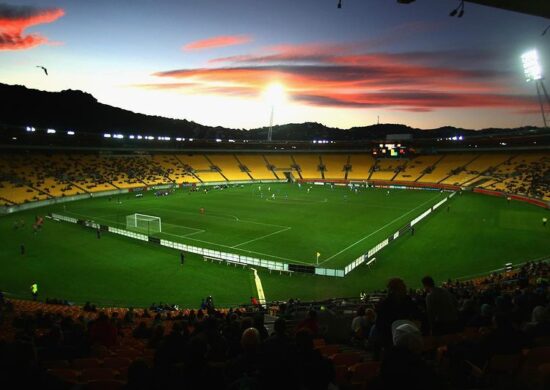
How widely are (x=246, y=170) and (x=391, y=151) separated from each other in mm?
33666

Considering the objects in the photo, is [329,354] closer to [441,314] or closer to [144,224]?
[441,314]

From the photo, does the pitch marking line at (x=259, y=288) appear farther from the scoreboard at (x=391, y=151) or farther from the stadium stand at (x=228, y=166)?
the scoreboard at (x=391, y=151)

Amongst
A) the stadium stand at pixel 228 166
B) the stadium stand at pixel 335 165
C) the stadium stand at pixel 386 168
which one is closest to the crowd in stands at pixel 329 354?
the stadium stand at pixel 386 168

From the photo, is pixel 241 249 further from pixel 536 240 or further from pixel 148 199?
A: pixel 148 199

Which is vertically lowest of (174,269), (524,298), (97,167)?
(174,269)

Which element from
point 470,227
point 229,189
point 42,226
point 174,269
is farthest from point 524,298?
point 229,189

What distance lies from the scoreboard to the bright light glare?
47140mm

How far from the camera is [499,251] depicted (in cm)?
3130

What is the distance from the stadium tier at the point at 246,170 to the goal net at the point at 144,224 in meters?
22.8

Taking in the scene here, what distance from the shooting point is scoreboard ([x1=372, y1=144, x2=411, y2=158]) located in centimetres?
8825

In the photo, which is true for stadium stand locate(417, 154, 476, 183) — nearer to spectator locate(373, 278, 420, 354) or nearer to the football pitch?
the football pitch

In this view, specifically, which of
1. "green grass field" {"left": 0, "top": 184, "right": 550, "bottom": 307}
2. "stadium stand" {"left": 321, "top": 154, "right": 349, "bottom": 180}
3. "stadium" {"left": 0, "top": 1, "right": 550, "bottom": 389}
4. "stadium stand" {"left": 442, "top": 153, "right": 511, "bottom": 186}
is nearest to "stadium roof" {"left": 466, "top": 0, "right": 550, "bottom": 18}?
"stadium" {"left": 0, "top": 1, "right": 550, "bottom": 389}

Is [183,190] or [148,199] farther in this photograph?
[183,190]

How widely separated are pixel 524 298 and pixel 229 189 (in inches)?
2638
